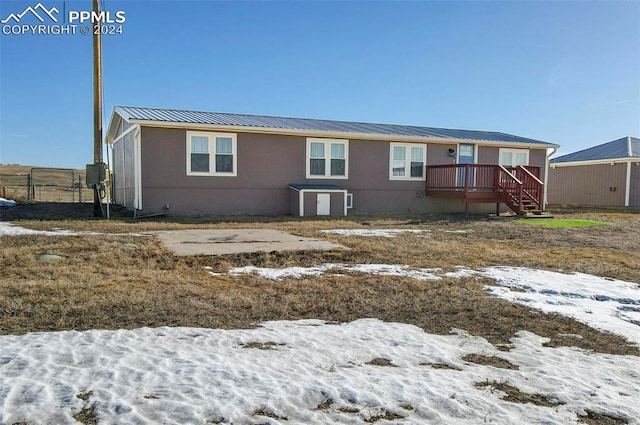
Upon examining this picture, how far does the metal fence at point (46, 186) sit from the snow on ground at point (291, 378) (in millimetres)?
18260

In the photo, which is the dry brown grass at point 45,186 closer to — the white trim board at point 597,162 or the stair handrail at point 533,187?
the stair handrail at point 533,187

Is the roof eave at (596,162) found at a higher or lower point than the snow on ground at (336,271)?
higher

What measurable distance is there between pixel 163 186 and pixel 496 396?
39.0 feet

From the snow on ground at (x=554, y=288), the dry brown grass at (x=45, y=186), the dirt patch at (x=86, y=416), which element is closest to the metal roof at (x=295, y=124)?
the snow on ground at (x=554, y=288)

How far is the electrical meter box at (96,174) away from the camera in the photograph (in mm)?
12312

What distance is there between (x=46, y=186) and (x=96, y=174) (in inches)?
537

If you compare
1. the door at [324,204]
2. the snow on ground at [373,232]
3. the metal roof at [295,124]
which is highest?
the metal roof at [295,124]

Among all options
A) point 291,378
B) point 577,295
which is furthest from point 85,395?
point 577,295

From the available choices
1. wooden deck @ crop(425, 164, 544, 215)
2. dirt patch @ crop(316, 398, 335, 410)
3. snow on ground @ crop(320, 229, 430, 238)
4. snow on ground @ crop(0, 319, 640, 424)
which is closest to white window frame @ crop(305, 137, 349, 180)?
wooden deck @ crop(425, 164, 544, 215)

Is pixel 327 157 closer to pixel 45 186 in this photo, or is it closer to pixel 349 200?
pixel 349 200

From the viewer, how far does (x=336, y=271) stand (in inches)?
228

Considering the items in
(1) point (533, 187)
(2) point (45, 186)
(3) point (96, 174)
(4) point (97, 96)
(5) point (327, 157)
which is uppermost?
(4) point (97, 96)

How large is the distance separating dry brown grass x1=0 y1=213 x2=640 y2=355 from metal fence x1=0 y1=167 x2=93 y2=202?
575 inches

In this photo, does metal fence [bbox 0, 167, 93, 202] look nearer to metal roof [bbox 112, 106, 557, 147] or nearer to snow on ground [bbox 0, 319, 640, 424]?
metal roof [bbox 112, 106, 557, 147]
